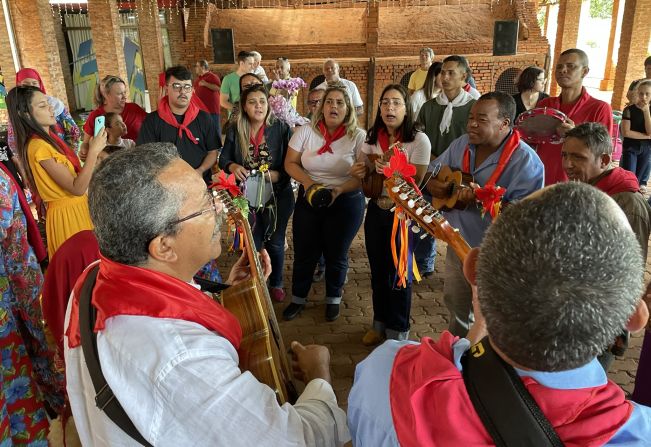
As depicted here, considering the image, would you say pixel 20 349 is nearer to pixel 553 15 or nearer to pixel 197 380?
pixel 197 380

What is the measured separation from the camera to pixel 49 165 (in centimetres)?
323

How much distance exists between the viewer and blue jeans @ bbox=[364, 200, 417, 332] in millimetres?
3506

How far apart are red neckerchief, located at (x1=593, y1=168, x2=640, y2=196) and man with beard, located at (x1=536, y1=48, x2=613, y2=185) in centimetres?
139

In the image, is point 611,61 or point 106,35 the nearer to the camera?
point 106,35

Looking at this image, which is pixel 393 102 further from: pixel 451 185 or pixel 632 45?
pixel 632 45

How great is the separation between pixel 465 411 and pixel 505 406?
76 millimetres

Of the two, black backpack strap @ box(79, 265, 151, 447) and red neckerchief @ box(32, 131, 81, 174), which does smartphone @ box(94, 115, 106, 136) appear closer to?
red neckerchief @ box(32, 131, 81, 174)

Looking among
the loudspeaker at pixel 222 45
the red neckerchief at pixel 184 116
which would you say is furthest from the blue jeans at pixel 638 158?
the loudspeaker at pixel 222 45

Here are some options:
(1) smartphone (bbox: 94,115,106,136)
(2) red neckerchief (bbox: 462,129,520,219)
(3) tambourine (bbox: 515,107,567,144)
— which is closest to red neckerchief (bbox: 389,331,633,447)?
(2) red neckerchief (bbox: 462,129,520,219)

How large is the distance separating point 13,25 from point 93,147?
9.09 m

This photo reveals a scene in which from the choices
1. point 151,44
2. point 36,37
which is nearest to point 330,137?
point 36,37

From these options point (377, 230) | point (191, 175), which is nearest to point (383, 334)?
point (377, 230)

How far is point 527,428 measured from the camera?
2.68 ft

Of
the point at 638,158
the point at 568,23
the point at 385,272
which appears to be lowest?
the point at 385,272
